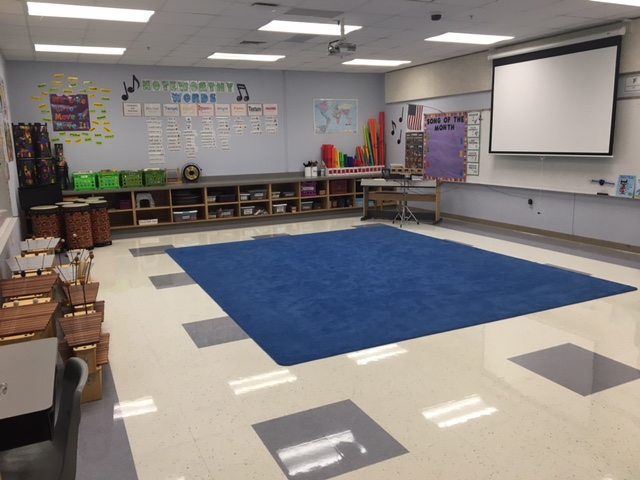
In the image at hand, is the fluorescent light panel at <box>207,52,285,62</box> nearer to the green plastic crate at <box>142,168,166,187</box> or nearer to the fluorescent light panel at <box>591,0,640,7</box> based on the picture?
the green plastic crate at <box>142,168,166,187</box>

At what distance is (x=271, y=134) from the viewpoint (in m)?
10.2

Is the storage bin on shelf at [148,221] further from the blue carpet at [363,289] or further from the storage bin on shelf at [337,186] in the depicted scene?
the storage bin on shelf at [337,186]

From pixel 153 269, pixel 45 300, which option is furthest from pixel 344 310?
pixel 153 269

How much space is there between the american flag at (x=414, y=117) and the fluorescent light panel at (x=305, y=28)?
3.87 meters

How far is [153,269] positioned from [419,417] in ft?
14.6

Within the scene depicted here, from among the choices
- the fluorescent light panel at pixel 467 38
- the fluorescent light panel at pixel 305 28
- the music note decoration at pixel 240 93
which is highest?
the fluorescent light panel at pixel 467 38

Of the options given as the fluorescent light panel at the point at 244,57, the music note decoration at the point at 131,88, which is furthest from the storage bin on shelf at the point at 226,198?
the fluorescent light panel at the point at 244,57

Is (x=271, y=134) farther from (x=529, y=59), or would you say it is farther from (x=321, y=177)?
(x=529, y=59)

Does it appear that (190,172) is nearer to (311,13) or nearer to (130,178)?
(130,178)

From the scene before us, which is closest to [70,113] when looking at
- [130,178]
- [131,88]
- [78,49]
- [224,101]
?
[131,88]

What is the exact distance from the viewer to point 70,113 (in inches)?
337

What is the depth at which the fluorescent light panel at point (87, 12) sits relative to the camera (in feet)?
16.6

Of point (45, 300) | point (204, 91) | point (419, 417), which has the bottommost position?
point (419, 417)

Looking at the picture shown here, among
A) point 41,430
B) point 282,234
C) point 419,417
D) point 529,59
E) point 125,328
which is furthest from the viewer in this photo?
point 282,234
